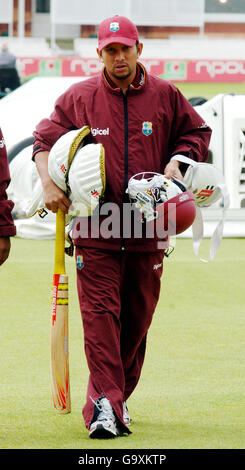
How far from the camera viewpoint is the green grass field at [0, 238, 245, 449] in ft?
14.9

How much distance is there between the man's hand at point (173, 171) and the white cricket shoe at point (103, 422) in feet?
3.42

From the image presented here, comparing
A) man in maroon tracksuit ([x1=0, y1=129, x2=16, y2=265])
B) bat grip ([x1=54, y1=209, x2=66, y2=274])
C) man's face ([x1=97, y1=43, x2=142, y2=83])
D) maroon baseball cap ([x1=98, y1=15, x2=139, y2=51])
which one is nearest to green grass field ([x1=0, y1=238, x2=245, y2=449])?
bat grip ([x1=54, y1=209, x2=66, y2=274])

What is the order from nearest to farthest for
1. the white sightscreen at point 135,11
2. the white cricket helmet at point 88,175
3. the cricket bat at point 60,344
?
the white cricket helmet at point 88,175, the cricket bat at point 60,344, the white sightscreen at point 135,11

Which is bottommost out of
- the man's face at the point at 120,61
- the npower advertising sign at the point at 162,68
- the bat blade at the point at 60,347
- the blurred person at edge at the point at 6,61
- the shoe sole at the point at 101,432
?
the npower advertising sign at the point at 162,68

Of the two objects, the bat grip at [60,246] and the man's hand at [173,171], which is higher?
the man's hand at [173,171]

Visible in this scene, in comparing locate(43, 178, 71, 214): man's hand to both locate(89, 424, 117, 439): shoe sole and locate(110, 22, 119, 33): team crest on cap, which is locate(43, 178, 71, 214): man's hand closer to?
locate(110, 22, 119, 33): team crest on cap

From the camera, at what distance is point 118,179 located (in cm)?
461

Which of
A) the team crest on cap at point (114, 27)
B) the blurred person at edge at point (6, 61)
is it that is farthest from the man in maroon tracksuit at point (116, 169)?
the blurred person at edge at point (6, 61)

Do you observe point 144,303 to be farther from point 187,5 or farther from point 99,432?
point 187,5

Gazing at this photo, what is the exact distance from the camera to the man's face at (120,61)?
15.2ft

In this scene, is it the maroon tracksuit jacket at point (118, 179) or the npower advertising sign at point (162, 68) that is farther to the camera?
the npower advertising sign at point (162, 68)

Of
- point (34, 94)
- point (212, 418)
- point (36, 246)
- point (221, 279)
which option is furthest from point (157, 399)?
point (34, 94)

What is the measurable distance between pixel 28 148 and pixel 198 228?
28.7 ft

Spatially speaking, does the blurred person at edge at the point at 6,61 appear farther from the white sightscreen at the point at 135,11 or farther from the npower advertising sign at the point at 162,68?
the white sightscreen at the point at 135,11
